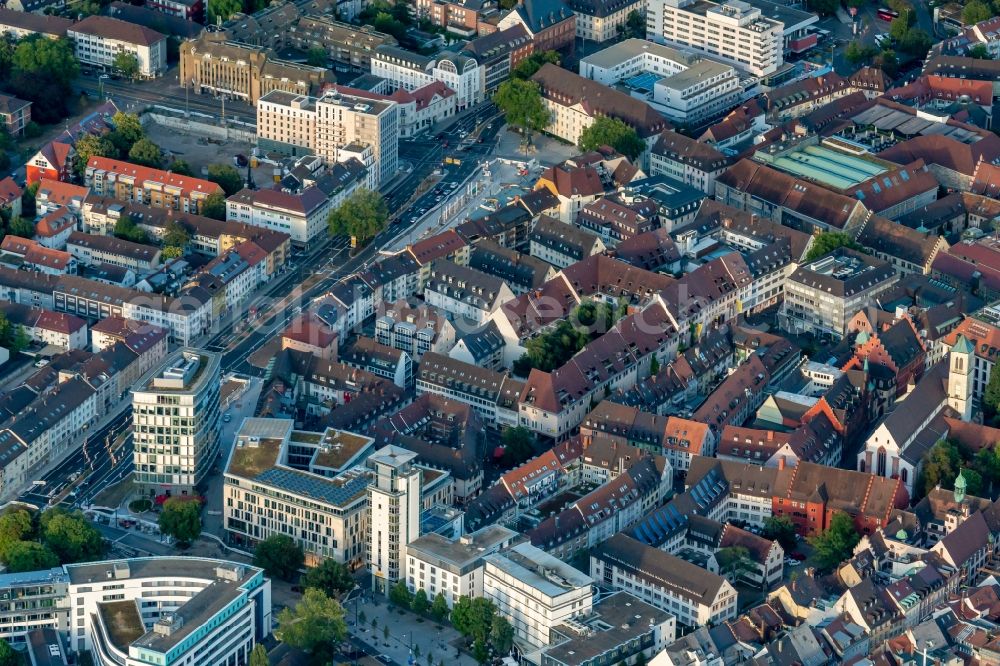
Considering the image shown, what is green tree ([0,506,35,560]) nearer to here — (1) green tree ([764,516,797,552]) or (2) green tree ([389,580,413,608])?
(2) green tree ([389,580,413,608])

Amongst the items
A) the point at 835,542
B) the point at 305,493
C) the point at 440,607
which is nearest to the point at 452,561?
the point at 440,607

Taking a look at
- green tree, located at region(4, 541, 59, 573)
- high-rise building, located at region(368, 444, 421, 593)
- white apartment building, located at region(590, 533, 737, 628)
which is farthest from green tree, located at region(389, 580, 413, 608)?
green tree, located at region(4, 541, 59, 573)

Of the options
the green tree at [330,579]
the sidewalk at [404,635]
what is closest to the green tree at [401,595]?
the sidewalk at [404,635]

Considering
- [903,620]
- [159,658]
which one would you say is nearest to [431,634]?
[159,658]

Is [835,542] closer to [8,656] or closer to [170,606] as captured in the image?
[170,606]

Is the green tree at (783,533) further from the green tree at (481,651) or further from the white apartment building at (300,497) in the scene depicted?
the white apartment building at (300,497)

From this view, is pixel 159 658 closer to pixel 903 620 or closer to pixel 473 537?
pixel 473 537

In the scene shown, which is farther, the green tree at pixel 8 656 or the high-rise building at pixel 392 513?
the high-rise building at pixel 392 513
